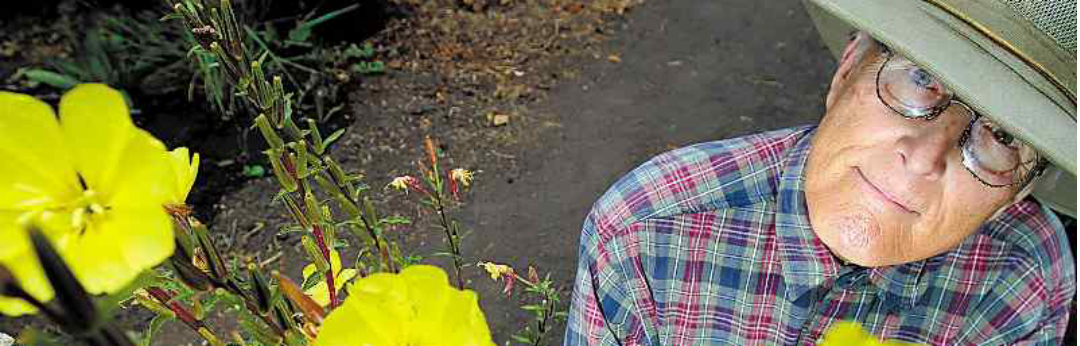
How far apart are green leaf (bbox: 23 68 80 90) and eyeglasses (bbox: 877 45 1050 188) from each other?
2665 millimetres

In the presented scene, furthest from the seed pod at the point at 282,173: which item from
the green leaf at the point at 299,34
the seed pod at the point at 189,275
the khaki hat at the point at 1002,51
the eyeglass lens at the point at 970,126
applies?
the green leaf at the point at 299,34

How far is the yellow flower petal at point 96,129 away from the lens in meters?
0.45

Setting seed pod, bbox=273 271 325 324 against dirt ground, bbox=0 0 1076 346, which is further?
dirt ground, bbox=0 0 1076 346

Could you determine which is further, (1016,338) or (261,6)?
(261,6)

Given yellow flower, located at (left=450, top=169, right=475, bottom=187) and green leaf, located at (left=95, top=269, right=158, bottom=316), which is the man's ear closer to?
yellow flower, located at (left=450, top=169, right=475, bottom=187)

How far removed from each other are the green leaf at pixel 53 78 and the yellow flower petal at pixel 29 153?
307cm

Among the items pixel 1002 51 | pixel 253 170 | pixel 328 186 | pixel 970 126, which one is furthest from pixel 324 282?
pixel 253 170

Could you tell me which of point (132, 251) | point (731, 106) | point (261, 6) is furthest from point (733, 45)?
point (132, 251)

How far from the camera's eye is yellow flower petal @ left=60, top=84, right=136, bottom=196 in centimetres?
45

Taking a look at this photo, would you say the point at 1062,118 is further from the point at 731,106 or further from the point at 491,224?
the point at 731,106

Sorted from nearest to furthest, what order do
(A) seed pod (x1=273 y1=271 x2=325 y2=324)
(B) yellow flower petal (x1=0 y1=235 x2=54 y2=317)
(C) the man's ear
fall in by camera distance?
(B) yellow flower petal (x1=0 y1=235 x2=54 y2=317) < (A) seed pod (x1=273 y1=271 x2=325 y2=324) < (C) the man's ear

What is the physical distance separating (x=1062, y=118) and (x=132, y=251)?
48.3 inches

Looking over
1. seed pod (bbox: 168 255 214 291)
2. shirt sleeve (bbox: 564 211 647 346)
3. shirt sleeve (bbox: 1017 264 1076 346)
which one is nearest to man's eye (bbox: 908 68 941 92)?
shirt sleeve (bbox: 564 211 647 346)

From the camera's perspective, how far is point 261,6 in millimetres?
3631
